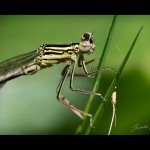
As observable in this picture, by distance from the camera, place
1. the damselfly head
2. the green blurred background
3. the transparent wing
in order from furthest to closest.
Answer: the transparent wing
the damselfly head
the green blurred background

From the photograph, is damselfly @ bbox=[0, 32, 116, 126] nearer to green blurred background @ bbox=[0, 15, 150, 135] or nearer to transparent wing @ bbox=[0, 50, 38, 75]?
transparent wing @ bbox=[0, 50, 38, 75]

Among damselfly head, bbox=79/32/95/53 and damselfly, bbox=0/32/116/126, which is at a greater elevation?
damselfly head, bbox=79/32/95/53

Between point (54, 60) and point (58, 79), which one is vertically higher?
point (54, 60)

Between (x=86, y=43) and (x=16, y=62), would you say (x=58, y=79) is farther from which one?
(x=86, y=43)

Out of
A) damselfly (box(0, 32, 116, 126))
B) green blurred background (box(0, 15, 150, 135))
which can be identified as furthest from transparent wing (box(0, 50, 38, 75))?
green blurred background (box(0, 15, 150, 135))

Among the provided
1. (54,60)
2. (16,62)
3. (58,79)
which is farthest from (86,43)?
(16,62)
